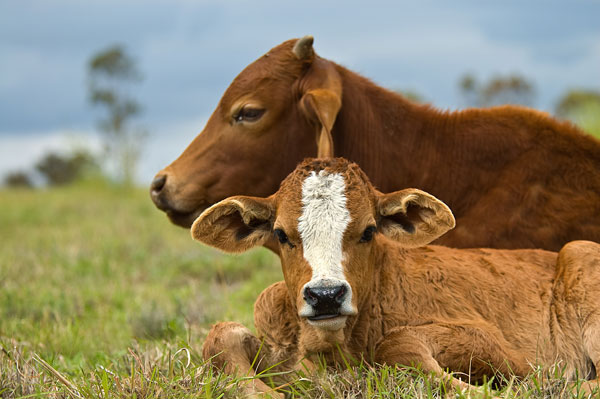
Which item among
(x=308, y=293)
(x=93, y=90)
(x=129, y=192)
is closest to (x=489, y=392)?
(x=308, y=293)

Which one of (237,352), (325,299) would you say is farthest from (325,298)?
(237,352)

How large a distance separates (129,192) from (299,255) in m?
18.4

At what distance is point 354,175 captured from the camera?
419 centimetres

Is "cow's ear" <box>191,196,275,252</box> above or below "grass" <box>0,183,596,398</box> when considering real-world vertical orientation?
above

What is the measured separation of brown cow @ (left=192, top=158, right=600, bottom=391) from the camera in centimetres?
395

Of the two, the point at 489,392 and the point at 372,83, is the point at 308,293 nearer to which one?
the point at 489,392

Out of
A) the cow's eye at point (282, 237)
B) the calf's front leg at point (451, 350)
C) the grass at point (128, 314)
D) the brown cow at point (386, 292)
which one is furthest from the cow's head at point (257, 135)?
the calf's front leg at point (451, 350)

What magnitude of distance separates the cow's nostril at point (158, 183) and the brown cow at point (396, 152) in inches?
0.4

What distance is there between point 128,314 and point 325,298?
3.64 m

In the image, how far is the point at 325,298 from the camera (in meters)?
3.62

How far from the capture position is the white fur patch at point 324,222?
150 inches

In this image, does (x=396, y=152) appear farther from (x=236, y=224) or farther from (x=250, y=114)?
(x=236, y=224)

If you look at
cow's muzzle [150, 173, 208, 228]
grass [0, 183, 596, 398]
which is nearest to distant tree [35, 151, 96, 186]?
grass [0, 183, 596, 398]

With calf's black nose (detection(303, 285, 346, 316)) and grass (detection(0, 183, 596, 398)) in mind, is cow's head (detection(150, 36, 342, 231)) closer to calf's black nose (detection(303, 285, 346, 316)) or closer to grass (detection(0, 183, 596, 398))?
grass (detection(0, 183, 596, 398))
